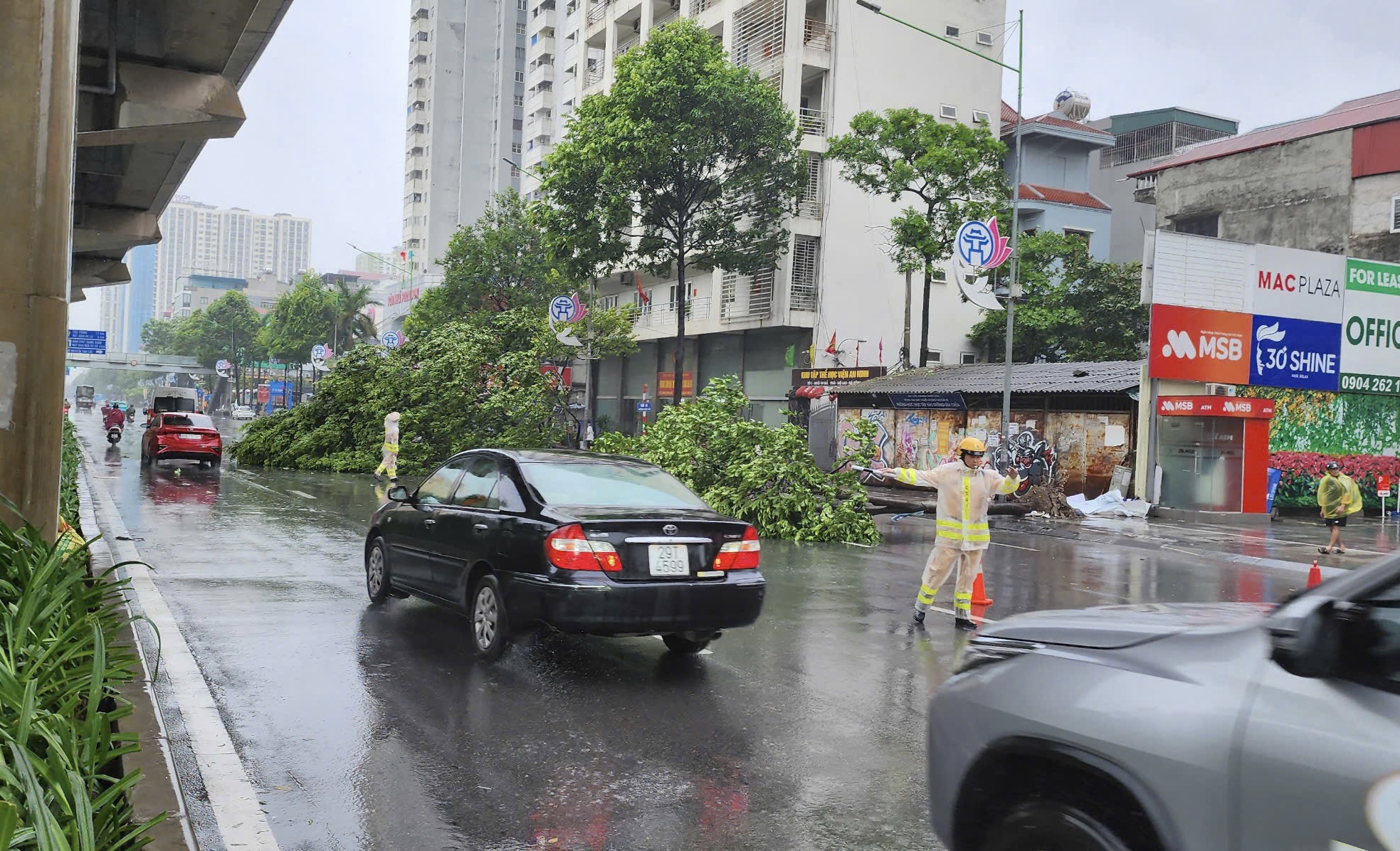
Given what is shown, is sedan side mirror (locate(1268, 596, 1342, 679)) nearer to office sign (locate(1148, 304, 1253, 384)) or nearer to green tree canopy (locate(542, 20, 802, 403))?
office sign (locate(1148, 304, 1253, 384))

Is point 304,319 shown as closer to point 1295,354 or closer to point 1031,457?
point 1031,457

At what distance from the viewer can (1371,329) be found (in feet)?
102

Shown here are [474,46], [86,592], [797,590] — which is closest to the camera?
[86,592]

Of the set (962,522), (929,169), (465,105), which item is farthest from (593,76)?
(962,522)

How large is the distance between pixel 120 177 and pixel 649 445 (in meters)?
9.99

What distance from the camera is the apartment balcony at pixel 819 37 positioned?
4375 cm

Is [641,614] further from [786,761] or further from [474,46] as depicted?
[474,46]

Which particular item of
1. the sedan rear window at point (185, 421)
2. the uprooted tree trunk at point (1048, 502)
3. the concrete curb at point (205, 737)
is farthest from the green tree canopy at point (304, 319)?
the concrete curb at point (205, 737)

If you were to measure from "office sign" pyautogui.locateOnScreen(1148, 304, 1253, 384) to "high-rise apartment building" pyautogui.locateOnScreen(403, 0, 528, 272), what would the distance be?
261 feet

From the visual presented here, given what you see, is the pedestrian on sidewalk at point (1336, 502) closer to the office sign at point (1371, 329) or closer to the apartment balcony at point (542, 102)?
the office sign at point (1371, 329)

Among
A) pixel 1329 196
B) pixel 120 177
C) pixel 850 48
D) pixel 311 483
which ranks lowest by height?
pixel 311 483

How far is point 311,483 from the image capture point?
24859 millimetres

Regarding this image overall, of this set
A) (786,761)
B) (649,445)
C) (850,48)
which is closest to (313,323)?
(850,48)

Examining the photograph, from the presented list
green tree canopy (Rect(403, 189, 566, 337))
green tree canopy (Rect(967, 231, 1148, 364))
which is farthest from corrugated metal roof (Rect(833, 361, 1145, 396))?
green tree canopy (Rect(403, 189, 566, 337))
